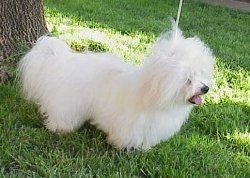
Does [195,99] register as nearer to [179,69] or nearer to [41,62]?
[179,69]

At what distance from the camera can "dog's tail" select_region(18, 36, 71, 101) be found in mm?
3180

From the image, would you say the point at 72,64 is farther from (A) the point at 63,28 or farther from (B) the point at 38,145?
(A) the point at 63,28

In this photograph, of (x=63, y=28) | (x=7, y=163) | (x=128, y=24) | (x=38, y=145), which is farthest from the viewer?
(x=128, y=24)

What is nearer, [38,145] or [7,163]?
[7,163]

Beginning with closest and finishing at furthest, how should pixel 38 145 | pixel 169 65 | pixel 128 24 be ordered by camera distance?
pixel 169 65 < pixel 38 145 < pixel 128 24

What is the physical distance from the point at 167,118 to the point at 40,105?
92 centimetres

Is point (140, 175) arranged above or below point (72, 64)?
below

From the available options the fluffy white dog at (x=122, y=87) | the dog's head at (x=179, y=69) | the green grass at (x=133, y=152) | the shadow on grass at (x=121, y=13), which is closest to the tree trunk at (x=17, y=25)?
the green grass at (x=133, y=152)

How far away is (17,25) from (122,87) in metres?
1.61

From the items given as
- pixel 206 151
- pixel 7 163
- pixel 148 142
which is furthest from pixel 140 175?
pixel 7 163

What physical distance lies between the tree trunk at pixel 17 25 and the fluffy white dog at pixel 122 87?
0.74m

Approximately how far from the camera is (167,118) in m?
2.88

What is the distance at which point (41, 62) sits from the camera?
3.20 m

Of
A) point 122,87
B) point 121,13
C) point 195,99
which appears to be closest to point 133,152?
point 122,87
